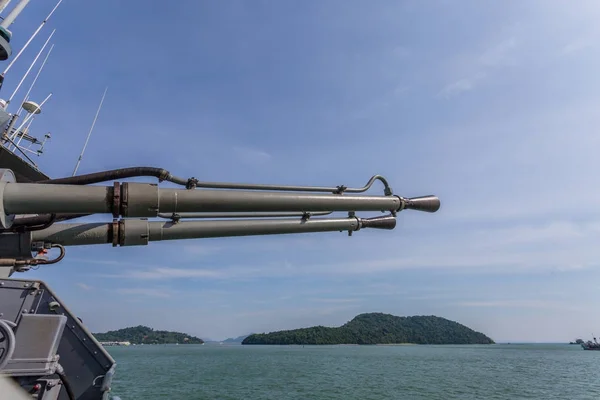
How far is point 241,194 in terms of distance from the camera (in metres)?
4.50

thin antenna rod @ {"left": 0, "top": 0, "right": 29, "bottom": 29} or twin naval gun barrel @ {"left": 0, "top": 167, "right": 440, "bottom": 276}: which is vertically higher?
thin antenna rod @ {"left": 0, "top": 0, "right": 29, "bottom": 29}

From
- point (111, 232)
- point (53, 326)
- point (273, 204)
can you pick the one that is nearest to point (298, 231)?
point (273, 204)

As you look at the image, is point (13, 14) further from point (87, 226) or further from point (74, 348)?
point (74, 348)

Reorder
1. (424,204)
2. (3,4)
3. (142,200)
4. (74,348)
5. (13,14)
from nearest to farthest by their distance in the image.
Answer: (142,200), (74,348), (424,204), (3,4), (13,14)

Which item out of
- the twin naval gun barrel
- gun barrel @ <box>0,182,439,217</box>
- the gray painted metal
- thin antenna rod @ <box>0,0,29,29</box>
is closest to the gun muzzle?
the twin naval gun barrel

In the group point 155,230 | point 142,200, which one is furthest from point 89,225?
point 142,200

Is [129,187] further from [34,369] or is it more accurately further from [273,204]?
[34,369]

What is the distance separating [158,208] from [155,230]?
1.30m

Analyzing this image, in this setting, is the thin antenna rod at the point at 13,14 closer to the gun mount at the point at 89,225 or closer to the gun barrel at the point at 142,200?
the gun mount at the point at 89,225

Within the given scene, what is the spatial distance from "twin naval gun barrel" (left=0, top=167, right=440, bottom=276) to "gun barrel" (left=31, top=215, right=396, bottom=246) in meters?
0.01

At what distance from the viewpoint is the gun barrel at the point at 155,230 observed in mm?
5012

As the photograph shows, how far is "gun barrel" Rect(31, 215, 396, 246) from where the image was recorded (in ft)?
16.4

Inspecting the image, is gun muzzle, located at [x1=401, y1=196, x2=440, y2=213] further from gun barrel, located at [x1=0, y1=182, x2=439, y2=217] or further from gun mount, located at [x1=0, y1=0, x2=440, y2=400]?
gun barrel, located at [x1=0, y1=182, x2=439, y2=217]

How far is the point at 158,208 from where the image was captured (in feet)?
13.1
